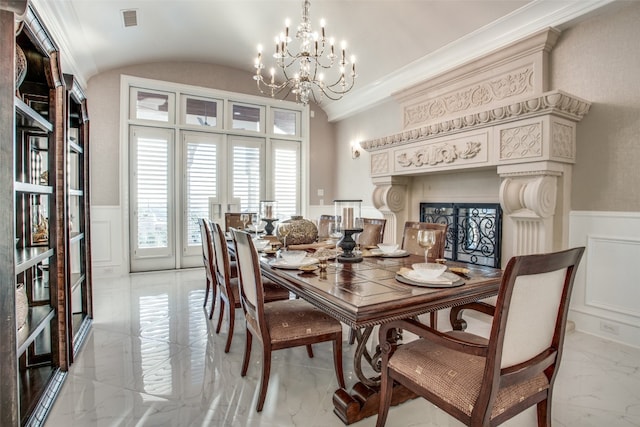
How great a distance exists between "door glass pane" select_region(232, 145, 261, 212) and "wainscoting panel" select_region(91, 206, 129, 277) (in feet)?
5.77

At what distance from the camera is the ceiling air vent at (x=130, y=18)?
3607 millimetres

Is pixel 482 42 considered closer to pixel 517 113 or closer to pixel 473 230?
pixel 517 113

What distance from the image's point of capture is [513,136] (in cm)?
289

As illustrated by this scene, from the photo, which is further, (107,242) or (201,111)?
(201,111)

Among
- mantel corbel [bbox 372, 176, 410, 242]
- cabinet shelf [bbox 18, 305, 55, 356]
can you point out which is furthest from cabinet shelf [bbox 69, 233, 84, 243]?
mantel corbel [bbox 372, 176, 410, 242]

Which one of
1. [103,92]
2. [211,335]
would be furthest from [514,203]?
[103,92]

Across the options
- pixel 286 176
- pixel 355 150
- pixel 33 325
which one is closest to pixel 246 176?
pixel 286 176

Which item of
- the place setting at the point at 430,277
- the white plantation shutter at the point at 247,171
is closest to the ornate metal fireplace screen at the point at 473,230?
the place setting at the point at 430,277

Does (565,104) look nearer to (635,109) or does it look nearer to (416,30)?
(635,109)

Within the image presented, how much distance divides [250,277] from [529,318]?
126 cm

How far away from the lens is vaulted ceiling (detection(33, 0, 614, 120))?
3.03 metres

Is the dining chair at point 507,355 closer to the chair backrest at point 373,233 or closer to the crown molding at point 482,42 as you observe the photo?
the chair backrest at point 373,233

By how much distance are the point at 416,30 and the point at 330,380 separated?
3.58 metres

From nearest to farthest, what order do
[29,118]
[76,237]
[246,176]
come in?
[29,118] < [76,237] < [246,176]
